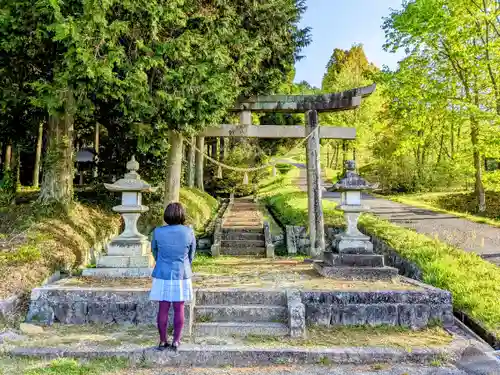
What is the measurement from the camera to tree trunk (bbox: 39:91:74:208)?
909 centimetres

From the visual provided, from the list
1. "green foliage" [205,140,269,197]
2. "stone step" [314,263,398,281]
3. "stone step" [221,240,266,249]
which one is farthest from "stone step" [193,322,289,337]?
"green foliage" [205,140,269,197]

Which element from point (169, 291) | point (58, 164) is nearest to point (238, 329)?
point (169, 291)

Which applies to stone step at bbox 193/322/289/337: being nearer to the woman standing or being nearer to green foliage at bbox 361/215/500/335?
the woman standing

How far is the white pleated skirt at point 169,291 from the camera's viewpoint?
4293 millimetres

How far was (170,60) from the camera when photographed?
829 centimetres

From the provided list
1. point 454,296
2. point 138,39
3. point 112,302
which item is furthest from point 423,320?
point 138,39

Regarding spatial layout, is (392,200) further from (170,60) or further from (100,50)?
(100,50)

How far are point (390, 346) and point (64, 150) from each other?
26.7 feet

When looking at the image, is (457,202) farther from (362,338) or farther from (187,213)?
(362,338)

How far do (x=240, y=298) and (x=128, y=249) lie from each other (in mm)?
2254

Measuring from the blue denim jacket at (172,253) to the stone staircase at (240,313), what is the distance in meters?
1.08

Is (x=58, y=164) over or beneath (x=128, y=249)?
over

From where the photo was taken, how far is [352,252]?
262 inches

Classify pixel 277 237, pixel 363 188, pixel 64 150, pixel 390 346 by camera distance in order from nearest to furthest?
pixel 390 346 < pixel 363 188 < pixel 64 150 < pixel 277 237
